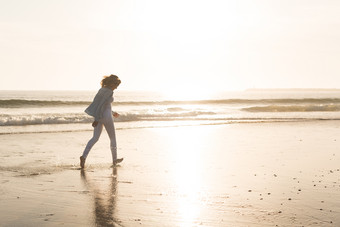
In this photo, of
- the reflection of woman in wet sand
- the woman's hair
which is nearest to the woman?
the woman's hair

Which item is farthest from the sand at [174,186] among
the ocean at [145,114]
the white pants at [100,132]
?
the ocean at [145,114]

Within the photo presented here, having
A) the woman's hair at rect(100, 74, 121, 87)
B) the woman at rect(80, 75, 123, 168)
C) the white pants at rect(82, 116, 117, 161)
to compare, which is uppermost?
the woman's hair at rect(100, 74, 121, 87)

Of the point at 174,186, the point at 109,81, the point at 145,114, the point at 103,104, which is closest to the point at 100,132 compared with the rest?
the point at 103,104

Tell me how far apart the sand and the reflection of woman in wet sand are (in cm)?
1

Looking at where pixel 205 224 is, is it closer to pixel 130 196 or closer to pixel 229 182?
pixel 130 196

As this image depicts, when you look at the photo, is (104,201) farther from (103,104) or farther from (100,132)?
(100,132)

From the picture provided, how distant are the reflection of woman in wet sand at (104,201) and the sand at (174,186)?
1 cm

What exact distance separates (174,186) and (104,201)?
4.63 ft

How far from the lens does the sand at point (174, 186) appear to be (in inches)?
209

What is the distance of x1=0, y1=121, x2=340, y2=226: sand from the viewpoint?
17.5 feet

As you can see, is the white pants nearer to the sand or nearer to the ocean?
the sand

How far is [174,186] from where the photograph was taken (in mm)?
7180

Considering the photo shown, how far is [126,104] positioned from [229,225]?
163ft

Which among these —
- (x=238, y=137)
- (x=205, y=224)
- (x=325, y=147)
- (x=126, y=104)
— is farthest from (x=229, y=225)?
(x=126, y=104)
